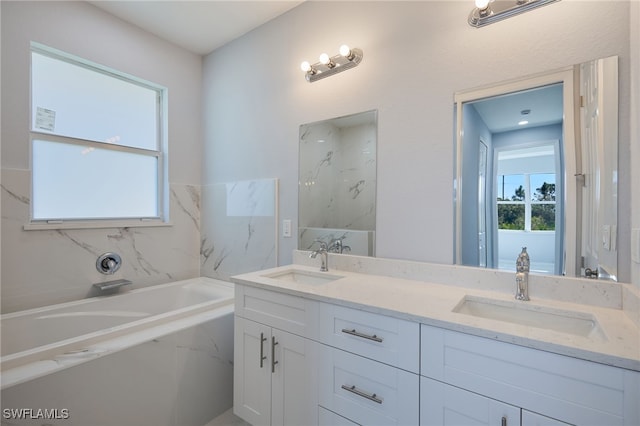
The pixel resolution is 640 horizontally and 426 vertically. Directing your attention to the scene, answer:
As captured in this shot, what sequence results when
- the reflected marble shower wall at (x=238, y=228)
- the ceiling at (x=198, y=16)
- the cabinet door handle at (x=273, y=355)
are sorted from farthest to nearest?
1. the reflected marble shower wall at (x=238, y=228)
2. the ceiling at (x=198, y=16)
3. the cabinet door handle at (x=273, y=355)

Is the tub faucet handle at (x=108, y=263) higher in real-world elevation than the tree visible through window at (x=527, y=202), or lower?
lower

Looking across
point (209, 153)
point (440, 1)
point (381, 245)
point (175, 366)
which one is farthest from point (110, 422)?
point (440, 1)

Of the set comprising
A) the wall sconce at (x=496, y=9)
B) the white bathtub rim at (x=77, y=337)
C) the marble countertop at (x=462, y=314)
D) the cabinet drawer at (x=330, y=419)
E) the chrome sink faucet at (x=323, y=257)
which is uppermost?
the wall sconce at (x=496, y=9)

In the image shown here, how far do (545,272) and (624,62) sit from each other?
86cm

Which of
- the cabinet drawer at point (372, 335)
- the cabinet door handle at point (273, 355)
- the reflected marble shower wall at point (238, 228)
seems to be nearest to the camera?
the cabinet drawer at point (372, 335)

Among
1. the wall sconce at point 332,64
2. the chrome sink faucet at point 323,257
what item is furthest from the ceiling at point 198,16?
the chrome sink faucet at point 323,257

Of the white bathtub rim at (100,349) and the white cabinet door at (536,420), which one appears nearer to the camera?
the white cabinet door at (536,420)

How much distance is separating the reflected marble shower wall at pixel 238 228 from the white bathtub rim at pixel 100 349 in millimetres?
535

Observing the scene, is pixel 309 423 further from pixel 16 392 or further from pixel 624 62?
pixel 624 62

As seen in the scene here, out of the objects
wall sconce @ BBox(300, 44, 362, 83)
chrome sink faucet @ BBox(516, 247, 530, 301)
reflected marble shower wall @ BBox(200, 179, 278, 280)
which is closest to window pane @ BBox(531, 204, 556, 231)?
chrome sink faucet @ BBox(516, 247, 530, 301)

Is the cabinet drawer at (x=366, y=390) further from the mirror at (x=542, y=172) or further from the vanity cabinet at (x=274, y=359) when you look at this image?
the mirror at (x=542, y=172)

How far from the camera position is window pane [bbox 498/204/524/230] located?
1280mm

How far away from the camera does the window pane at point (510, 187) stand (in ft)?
4.20

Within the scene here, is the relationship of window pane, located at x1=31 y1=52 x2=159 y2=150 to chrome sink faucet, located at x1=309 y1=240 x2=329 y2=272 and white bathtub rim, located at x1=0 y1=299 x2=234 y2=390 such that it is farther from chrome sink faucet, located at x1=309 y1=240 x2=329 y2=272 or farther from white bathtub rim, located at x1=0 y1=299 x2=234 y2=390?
chrome sink faucet, located at x1=309 y1=240 x2=329 y2=272
